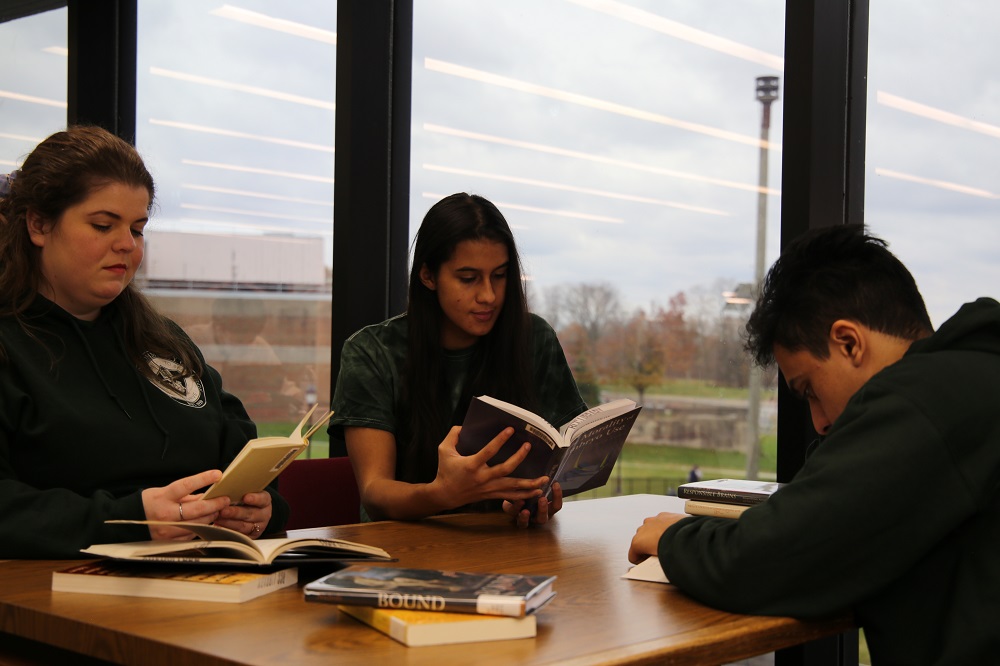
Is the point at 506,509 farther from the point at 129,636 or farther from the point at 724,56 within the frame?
the point at 724,56

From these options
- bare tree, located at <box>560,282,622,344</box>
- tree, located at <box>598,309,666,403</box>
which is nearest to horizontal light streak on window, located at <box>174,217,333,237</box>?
bare tree, located at <box>560,282,622,344</box>

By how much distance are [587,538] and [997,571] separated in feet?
2.68

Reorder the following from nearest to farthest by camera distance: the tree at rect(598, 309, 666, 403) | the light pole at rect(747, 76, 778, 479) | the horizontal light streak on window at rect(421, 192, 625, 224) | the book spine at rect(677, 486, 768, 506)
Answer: the book spine at rect(677, 486, 768, 506) < the light pole at rect(747, 76, 778, 479) < the tree at rect(598, 309, 666, 403) < the horizontal light streak on window at rect(421, 192, 625, 224)

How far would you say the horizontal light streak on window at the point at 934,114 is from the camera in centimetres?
241

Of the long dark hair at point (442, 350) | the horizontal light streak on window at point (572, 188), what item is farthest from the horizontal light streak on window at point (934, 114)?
the long dark hair at point (442, 350)

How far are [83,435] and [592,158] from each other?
190 cm

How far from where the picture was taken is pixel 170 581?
4.44ft

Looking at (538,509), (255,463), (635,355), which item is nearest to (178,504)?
(255,463)

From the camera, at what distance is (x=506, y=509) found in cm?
216

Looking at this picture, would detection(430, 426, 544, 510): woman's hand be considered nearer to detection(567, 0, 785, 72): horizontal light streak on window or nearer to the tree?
the tree

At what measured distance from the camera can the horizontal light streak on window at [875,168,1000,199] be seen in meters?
2.42

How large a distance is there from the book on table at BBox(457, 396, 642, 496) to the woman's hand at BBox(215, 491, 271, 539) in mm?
389

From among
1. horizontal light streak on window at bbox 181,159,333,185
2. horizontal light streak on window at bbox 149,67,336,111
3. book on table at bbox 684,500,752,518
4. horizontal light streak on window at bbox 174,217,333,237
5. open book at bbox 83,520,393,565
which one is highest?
horizontal light streak on window at bbox 149,67,336,111

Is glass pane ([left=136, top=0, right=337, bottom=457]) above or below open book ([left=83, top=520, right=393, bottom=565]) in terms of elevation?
above
